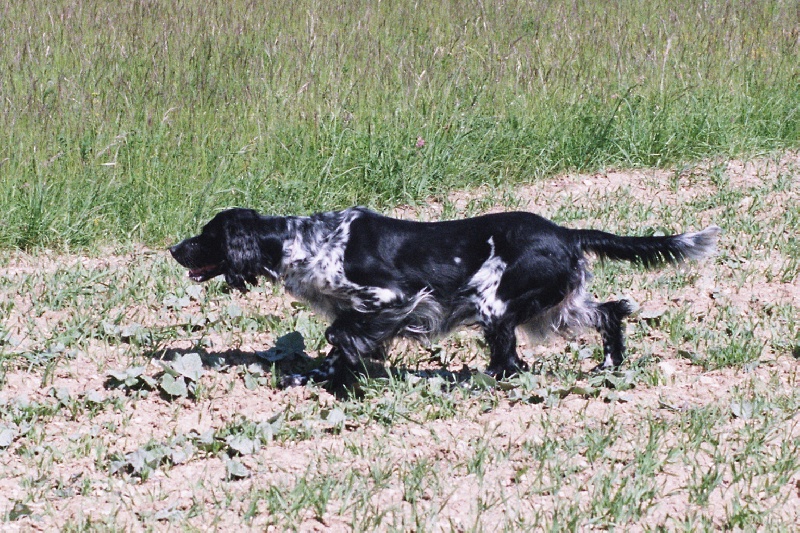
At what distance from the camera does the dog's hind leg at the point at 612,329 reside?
17.0 ft

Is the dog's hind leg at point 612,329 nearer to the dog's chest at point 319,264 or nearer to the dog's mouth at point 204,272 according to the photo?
the dog's chest at point 319,264

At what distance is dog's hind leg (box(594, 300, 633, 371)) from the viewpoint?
5191mm

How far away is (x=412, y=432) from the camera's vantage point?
452 centimetres

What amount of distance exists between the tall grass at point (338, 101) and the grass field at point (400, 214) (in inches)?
1.1

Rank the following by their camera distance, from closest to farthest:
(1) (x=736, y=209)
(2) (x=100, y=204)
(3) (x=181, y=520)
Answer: (3) (x=181, y=520) → (2) (x=100, y=204) → (1) (x=736, y=209)

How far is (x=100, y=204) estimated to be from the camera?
7023 millimetres

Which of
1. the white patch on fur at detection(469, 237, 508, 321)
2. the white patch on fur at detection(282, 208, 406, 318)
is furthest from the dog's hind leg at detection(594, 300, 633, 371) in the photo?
the white patch on fur at detection(282, 208, 406, 318)

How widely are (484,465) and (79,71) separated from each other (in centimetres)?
554

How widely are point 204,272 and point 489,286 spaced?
1.47 metres

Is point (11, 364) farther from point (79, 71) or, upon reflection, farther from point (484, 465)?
point (79, 71)

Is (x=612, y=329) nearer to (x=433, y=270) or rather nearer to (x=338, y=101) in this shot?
(x=433, y=270)

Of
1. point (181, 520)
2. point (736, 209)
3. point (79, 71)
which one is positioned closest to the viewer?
point (181, 520)

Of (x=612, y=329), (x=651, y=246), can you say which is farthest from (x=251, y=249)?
(x=651, y=246)

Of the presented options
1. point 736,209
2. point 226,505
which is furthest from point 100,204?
point 736,209
